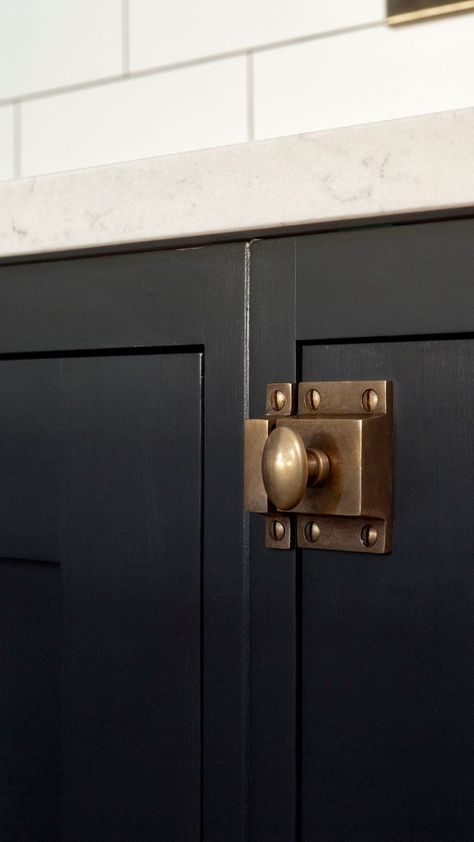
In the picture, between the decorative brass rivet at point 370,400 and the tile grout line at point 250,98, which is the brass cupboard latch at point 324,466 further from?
the tile grout line at point 250,98

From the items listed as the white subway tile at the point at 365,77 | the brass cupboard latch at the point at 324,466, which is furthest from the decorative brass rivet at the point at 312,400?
the white subway tile at the point at 365,77

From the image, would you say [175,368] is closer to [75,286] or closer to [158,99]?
[75,286]

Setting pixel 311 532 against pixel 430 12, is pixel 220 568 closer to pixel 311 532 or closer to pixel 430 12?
pixel 311 532

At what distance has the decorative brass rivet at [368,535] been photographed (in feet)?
1.29

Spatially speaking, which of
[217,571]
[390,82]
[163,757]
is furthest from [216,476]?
[390,82]

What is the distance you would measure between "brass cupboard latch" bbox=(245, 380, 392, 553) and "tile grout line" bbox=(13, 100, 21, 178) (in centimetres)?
57

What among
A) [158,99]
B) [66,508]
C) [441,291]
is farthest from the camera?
[158,99]

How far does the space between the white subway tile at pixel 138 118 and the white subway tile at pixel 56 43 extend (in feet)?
0.06

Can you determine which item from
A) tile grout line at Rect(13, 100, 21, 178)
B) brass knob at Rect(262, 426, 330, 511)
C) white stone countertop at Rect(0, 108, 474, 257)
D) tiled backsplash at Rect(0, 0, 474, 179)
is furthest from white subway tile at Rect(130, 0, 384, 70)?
brass knob at Rect(262, 426, 330, 511)

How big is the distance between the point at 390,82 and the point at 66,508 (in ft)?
1.41

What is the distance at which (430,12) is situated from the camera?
670mm

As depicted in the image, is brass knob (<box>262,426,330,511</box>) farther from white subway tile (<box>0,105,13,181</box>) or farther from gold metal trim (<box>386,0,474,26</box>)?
white subway tile (<box>0,105,13,181</box>)

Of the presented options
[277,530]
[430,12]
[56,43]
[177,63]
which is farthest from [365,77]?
[277,530]

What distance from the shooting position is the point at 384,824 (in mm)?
394
